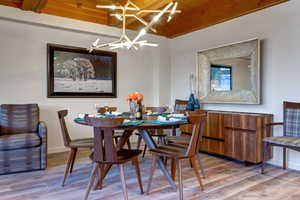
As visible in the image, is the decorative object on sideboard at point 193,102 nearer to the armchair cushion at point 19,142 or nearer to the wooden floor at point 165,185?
the wooden floor at point 165,185

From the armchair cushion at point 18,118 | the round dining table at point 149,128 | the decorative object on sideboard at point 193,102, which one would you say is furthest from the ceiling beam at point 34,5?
the decorative object on sideboard at point 193,102

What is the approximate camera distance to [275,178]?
2.84 meters

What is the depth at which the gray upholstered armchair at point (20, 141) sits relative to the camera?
2898 millimetres

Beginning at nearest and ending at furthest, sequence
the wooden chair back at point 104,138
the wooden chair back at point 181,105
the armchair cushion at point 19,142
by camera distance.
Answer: the wooden chair back at point 104,138 → the armchair cushion at point 19,142 → the wooden chair back at point 181,105

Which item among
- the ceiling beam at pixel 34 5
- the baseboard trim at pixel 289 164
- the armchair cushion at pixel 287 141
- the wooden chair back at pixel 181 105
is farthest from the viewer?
the wooden chair back at pixel 181 105

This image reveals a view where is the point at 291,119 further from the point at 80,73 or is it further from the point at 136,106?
the point at 80,73

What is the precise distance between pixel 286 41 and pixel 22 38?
426cm

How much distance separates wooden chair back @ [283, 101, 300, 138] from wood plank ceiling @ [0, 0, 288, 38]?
5.19 ft

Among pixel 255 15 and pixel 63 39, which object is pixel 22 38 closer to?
pixel 63 39

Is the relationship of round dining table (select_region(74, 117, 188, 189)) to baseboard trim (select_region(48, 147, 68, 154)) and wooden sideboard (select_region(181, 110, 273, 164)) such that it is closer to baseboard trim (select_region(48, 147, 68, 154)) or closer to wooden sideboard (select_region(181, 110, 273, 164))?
wooden sideboard (select_region(181, 110, 273, 164))

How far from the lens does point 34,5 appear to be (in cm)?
347

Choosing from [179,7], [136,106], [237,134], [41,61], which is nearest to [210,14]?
[179,7]

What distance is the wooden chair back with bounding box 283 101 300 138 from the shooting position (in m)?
3.01

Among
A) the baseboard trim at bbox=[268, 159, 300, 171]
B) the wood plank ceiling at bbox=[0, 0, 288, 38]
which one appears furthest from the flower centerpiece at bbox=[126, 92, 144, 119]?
the baseboard trim at bbox=[268, 159, 300, 171]
